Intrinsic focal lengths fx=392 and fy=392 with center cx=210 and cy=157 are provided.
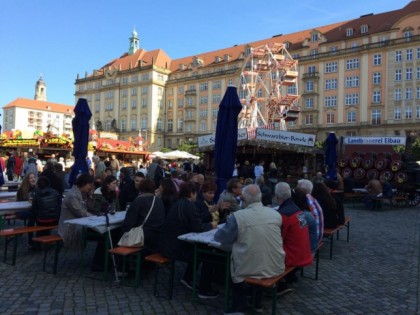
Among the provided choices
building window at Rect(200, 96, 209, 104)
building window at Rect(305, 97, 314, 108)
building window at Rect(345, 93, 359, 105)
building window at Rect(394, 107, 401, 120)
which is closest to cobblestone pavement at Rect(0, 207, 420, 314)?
building window at Rect(394, 107, 401, 120)

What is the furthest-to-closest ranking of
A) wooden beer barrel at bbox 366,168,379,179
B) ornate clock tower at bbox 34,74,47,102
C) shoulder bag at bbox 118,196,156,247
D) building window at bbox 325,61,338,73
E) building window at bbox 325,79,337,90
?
ornate clock tower at bbox 34,74,47,102
building window at bbox 325,79,337,90
building window at bbox 325,61,338,73
wooden beer barrel at bbox 366,168,379,179
shoulder bag at bbox 118,196,156,247

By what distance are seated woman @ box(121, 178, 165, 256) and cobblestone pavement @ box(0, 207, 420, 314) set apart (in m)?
0.64

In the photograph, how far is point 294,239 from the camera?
466cm

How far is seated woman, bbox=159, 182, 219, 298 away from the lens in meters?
4.94

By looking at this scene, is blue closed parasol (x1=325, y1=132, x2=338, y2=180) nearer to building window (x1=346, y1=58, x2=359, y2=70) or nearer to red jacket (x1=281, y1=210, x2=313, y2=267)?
red jacket (x1=281, y1=210, x2=313, y2=267)

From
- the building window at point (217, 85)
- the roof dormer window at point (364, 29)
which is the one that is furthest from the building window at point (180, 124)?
the roof dormer window at point (364, 29)

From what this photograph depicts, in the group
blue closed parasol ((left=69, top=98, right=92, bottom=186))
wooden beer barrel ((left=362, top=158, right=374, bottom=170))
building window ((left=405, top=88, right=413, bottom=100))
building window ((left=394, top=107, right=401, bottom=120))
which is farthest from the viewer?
building window ((left=394, top=107, right=401, bottom=120))

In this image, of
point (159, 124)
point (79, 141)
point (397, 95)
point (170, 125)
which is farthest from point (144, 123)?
point (79, 141)

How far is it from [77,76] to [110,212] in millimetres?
94608

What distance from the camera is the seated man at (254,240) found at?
4.18m

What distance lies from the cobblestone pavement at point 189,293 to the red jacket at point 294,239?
60cm

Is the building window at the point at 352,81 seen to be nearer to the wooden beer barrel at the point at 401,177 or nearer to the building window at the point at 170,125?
the building window at the point at 170,125

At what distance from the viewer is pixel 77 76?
307ft

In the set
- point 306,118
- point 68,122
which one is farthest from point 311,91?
point 68,122
